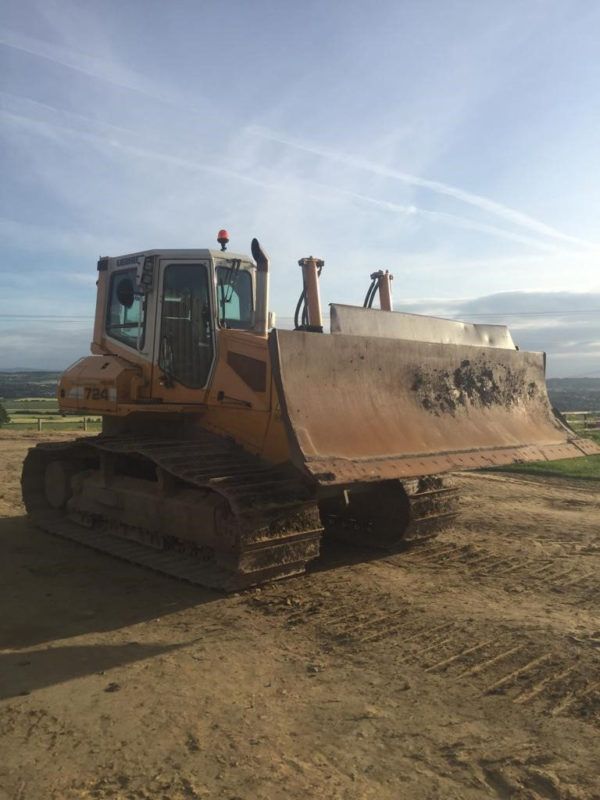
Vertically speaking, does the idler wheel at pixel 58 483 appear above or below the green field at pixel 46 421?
above

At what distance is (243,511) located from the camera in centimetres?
545

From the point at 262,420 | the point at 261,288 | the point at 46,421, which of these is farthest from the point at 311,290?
the point at 46,421

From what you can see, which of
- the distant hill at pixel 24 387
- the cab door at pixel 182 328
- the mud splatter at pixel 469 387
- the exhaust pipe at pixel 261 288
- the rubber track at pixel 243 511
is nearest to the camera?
the rubber track at pixel 243 511

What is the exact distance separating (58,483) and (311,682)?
5.64 meters

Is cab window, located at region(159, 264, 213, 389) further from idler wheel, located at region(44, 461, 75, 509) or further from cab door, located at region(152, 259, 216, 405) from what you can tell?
idler wheel, located at region(44, 461, 75, 509)

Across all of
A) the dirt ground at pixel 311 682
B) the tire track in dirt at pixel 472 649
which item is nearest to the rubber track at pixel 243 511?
the dirt ground at pixel 311 682

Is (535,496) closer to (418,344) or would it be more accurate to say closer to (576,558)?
(576,558)

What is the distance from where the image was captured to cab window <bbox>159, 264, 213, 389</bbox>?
7.23 m

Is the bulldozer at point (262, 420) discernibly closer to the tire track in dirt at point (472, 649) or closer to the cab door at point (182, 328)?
the cab door at point (182, 328)

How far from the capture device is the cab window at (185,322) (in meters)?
7.23

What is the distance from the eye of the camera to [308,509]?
590 cm

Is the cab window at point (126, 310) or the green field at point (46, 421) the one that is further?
the green field at point (46, 421)

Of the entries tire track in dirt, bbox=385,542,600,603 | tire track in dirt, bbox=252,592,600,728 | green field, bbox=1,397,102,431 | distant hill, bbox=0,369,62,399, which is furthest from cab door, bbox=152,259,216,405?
distant hill, bbox=0,369,62,399

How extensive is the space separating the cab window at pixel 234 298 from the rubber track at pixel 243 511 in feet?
4.20
